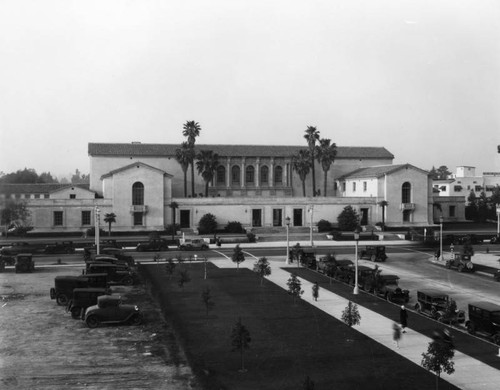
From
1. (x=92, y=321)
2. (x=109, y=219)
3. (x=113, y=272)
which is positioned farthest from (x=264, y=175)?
(x=92, y=321)

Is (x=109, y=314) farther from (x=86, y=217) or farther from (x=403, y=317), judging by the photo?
(x=86, y=217)

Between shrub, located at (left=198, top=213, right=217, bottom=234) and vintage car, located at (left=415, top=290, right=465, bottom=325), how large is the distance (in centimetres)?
4516

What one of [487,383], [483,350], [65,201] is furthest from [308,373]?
[65,201]

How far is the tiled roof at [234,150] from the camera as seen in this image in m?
83.1

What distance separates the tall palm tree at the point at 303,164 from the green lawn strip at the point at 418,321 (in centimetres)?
4640

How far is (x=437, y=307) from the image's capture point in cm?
2762

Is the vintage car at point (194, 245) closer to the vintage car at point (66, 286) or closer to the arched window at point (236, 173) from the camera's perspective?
the vintage car at point (66, 286)

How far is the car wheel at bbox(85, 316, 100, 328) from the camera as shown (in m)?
25.6

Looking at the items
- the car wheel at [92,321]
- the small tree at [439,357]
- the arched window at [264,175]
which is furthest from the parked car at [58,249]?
the small tree at [439,357]

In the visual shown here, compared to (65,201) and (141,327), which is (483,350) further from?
(65,201)

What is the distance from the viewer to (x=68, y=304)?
95.9ft

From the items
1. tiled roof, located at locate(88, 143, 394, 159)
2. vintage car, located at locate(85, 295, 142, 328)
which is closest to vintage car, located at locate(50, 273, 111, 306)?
vintage car, located at locate(85, 295, 142, 328)

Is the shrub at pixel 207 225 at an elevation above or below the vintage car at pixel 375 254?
above

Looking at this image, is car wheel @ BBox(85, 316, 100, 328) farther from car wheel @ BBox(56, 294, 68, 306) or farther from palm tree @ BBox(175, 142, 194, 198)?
palm tree @ BBox(175, 142, 194, 198)
